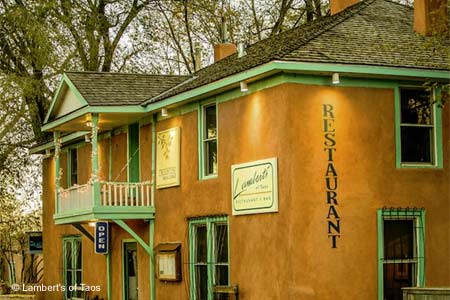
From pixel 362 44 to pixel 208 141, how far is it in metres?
4.31

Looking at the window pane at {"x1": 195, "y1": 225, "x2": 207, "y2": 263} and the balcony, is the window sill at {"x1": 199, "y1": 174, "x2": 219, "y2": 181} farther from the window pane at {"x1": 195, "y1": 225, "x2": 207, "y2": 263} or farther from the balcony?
the balcony

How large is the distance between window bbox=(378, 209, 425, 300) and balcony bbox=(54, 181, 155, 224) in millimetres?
7365

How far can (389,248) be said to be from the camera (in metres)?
21.0

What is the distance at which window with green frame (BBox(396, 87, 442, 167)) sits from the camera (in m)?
21.5

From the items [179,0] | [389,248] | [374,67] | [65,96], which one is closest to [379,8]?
[374,67]

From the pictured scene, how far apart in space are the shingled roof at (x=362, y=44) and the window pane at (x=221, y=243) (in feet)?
10.9

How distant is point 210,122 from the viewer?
2386 centimetres

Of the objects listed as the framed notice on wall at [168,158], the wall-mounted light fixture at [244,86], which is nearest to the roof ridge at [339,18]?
the wall-mounted light fixture at [244,86]

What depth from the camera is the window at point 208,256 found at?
74.7ft

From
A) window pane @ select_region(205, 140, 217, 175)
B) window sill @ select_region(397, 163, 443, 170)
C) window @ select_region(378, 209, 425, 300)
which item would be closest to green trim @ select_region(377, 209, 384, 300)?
window @ select_region(378, 209, 425, 300)

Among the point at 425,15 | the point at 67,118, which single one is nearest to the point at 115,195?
the point at 67,118

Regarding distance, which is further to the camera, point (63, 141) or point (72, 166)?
point (72, 166)

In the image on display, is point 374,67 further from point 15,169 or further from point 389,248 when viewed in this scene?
point 15,169

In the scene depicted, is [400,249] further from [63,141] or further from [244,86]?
[63,141]
